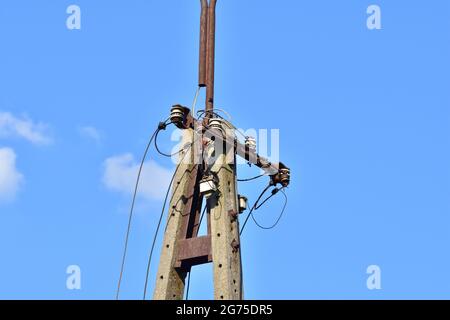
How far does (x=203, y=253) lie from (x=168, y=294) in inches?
25.8

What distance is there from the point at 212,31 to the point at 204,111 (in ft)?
4.06

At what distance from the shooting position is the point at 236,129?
14969 millimetres

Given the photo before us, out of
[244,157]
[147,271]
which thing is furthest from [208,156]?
[147,271]

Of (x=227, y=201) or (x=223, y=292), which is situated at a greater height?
(x=227, y=201)

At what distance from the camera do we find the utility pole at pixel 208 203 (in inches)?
548

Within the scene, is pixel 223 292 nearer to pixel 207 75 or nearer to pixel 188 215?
A: pixel 188 215

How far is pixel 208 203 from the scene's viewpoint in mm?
14438

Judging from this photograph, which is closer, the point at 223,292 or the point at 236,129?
the point at 223,292

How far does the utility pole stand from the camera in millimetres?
13930
